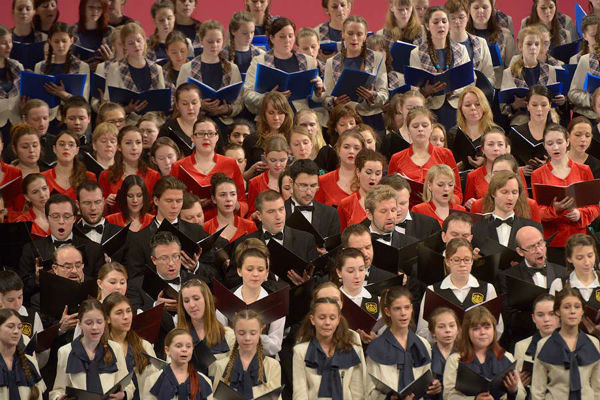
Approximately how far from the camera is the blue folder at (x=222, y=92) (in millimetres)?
6766

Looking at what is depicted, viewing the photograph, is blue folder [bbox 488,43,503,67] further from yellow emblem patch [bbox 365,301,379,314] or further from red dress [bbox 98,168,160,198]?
yellow emblem patch [bbox 365,301,379,314]

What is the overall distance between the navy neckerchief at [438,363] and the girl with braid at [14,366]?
1.66 metres

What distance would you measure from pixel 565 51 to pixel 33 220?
356cm

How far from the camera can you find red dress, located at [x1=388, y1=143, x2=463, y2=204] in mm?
6461

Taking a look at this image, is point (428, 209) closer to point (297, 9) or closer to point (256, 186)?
point (256, 186)

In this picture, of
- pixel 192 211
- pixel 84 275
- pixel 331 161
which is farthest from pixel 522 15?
pixel 84 275

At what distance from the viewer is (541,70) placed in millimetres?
7324

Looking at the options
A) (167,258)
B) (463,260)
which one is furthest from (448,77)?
(167,258)

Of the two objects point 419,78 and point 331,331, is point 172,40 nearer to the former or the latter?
point 419,78

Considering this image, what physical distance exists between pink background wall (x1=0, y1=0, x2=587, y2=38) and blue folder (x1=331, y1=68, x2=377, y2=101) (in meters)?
2.01

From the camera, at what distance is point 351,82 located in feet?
22.5

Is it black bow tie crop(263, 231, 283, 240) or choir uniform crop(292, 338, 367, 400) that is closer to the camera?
choir uniform crop(292, 338, 367, 400)

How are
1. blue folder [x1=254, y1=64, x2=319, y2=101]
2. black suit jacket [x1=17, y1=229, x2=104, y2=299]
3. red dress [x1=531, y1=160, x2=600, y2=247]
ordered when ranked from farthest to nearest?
blue folder [x1=254, y1=64, x2=319, y2=101] < red dress [x1=531, y1=160, x2=600, y2=247] < black suit jacket [x1=17, y1=229, x2=104, y2=299]

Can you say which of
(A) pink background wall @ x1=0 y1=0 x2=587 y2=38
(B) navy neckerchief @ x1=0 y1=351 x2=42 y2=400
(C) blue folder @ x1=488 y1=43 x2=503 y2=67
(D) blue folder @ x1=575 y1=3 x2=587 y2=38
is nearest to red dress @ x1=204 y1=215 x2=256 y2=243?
(B) navy neckerchief @ x1=0 y1=351 x2=42 y2=400
